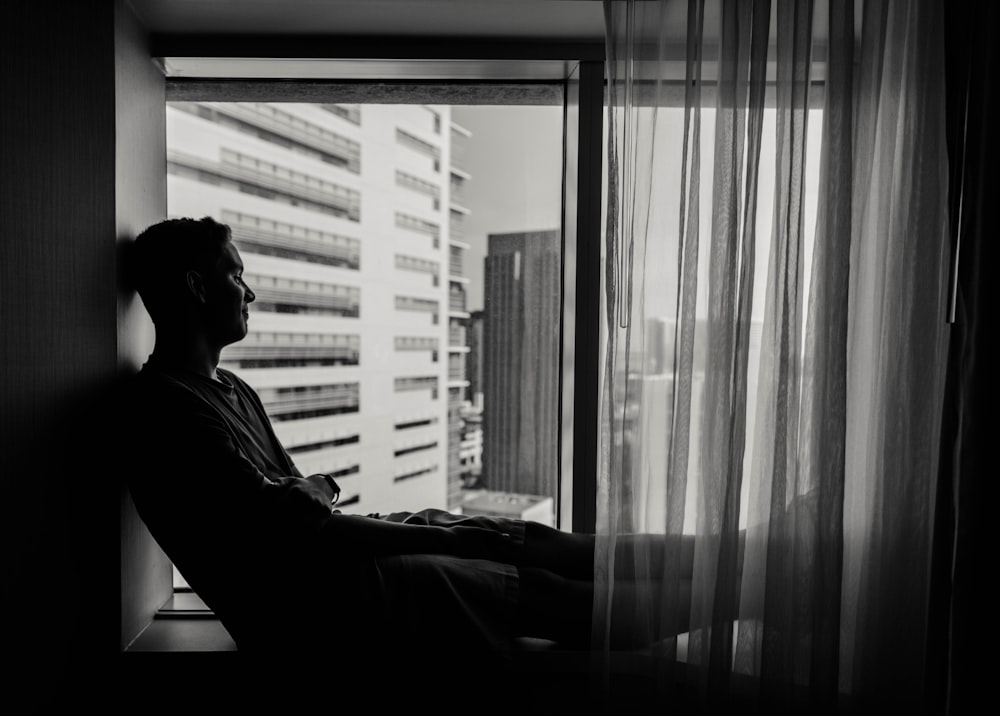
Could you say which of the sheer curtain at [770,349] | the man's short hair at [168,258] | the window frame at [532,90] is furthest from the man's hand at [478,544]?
the man's short hair at [168,258]

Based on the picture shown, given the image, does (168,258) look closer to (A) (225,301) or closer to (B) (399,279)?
(A) (225,301)

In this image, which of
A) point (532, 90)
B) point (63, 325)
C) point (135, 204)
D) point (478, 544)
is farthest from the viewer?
point (532, 90)

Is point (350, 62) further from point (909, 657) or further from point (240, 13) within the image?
point (909, 657)

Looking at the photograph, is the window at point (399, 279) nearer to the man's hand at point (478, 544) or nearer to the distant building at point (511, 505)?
the distant building at point (511, 505)

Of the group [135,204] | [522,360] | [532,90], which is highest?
[532,90]

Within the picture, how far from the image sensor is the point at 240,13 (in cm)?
162

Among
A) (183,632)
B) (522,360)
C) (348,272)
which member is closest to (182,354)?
(348,272)

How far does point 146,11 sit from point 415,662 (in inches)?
61.5

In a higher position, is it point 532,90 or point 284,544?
point 532,90

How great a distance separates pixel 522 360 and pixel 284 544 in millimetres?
826

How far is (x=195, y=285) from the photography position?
59.2 inches

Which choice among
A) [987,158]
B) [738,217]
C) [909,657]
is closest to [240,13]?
[738,217]

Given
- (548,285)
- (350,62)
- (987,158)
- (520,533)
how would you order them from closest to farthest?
(987,158) → (520,533) → (350,62) → (548,285)

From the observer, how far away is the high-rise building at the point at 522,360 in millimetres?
1919
